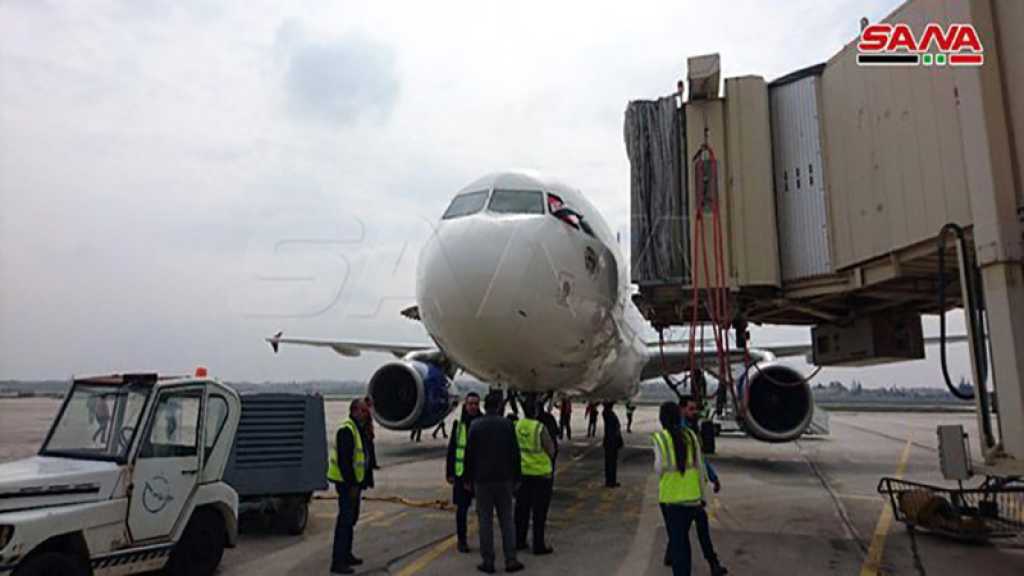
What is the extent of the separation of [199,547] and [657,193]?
569cm

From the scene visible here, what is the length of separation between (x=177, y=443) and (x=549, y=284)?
12.1ft

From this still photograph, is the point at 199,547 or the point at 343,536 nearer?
the point at 199,547

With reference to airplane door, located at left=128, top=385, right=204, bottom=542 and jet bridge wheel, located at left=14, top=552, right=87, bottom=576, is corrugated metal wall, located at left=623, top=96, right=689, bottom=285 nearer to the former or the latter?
airplane door, located at left=128, top=385, right=204, bottom=542

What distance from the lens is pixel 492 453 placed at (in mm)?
5645

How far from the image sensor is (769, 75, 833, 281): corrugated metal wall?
6602 mm

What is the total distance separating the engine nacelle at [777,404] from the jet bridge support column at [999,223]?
7.63 metres

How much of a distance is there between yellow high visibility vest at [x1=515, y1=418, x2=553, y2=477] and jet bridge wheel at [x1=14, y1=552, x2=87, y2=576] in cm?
352

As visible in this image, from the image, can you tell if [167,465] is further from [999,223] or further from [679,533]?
[999,223]

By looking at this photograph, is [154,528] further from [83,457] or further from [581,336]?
[581,336]

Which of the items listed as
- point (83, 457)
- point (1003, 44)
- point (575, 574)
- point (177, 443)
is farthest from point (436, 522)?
point (1003, 44)

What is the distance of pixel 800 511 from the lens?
26.2 ft

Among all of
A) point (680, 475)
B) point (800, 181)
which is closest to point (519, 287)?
point (680, 475)

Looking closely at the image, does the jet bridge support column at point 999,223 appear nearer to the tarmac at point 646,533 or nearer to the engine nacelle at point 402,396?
the tarmac at point 646,533

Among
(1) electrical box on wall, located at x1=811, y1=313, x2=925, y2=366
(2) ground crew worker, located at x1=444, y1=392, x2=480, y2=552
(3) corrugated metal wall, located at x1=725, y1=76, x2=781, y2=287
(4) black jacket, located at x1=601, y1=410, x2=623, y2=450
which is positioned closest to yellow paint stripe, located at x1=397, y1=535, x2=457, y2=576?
(2) ground crew worker, located at x1=444, y1=392, x2=480, y2=552
